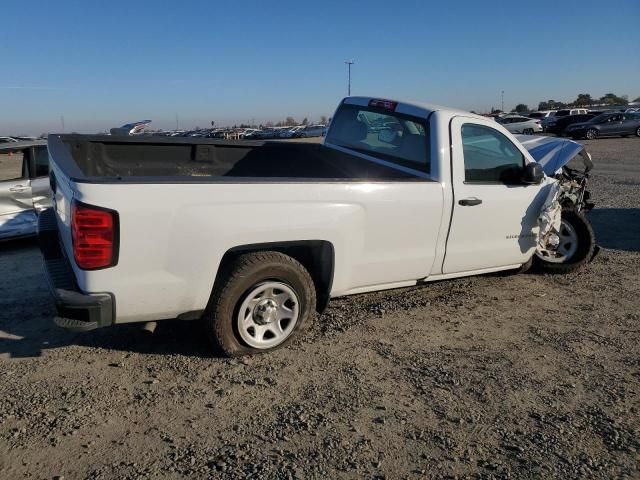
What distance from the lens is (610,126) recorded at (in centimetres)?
3212

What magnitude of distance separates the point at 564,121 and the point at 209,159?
36.2 m

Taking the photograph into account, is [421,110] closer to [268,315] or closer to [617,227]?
[268,315]

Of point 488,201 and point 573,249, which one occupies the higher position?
point 488,201

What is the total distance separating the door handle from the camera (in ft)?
14.6

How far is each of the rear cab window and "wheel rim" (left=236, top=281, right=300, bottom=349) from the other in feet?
5.50

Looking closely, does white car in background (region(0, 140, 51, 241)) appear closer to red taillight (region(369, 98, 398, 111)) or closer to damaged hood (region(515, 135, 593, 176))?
red taillight (region(369, 98, 398, 111))

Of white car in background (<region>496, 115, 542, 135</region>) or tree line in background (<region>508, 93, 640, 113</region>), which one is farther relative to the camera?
tree line in background (<region>508, 93, 640, 113</region>)

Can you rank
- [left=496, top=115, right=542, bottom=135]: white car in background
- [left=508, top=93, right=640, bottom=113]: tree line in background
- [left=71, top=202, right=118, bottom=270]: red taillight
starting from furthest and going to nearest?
[left=508, top=93, right=640, bottom=113]: tree line in background → [left=496, top=115, right=542, bottom=135]: white car in background → [left=71, top=202, right=118, bottom=270]: red taillight

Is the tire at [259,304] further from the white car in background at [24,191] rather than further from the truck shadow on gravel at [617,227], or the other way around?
the truck shadow on gravel at [617,227]

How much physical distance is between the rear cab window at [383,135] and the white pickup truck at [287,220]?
19 mm

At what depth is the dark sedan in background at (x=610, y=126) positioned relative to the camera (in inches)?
1264

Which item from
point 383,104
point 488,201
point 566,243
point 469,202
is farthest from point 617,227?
point 383,104

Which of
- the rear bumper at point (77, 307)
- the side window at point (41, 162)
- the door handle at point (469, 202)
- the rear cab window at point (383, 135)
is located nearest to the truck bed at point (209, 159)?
the rear cab window at point (383, 135)

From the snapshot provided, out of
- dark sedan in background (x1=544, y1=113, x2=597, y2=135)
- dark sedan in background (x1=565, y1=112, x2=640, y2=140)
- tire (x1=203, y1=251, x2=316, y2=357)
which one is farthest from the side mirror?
dark sedan in background (x1=544, y1=113, x2=597, y2=135)
